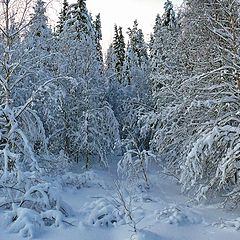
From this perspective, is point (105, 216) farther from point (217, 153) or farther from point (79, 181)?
point (79, 181)

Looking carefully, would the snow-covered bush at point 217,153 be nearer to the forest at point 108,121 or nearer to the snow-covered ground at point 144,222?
the forest at point 108,121

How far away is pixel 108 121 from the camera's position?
19.3m

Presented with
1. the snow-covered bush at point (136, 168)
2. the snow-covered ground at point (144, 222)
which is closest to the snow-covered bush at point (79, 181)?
the snow-covered bush at point (136, 168)

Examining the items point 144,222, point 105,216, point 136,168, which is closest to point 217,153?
point 144,222

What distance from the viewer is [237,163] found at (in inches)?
405

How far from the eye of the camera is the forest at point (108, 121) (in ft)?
33.4

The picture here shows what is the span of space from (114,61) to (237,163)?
114 feet

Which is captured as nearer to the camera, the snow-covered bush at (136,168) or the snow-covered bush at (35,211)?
the snow-covered bush at (35,211)

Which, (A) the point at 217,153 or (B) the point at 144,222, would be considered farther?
(A) the point at 217,153

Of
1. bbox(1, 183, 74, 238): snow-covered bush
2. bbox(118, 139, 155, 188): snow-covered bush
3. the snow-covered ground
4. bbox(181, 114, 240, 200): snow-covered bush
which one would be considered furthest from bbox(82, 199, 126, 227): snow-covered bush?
bbox(118, 139, 155, 188): snow-covered bush

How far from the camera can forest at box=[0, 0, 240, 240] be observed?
10.2m

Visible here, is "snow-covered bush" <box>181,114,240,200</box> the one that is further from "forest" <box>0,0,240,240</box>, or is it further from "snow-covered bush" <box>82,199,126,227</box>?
"snow-covered bush" <box>82,199,126,227</box>

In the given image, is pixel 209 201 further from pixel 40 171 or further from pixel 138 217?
pixel 40 171

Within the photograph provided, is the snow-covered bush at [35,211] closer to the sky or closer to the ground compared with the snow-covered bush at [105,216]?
closer to the sky
